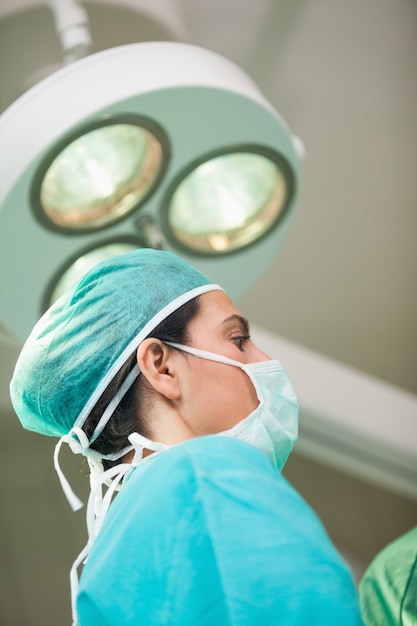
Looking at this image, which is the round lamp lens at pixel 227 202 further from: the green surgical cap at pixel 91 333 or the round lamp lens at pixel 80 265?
the green surgical cap at pixel 91 333

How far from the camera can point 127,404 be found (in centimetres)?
137

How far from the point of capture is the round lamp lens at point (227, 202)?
5.71ft

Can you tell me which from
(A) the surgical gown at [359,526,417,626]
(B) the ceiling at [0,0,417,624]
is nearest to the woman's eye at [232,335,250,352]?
(A) the surgical gown at [359,526,417,626]

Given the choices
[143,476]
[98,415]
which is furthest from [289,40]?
[143,476]

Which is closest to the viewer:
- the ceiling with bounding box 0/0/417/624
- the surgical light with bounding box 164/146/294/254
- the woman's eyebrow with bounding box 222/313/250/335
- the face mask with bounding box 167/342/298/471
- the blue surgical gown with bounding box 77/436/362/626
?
the blue surgical gown with bounding box 77/436/362/626

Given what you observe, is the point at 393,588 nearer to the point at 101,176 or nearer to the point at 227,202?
the point at 227,202

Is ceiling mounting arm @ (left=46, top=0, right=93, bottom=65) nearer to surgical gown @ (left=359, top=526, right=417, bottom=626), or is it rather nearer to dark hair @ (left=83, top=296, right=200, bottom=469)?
dark hair @ (left=83, top=296, right=200, bottom=469)

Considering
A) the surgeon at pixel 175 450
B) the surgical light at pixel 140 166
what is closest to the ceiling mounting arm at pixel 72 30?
the surgical light at pixel 140 166

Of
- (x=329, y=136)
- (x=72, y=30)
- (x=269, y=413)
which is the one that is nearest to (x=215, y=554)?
(x=269, y=413)

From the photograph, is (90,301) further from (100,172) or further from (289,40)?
(289,40)

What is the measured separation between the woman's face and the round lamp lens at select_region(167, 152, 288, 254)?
1.27ft

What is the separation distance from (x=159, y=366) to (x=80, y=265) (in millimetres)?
489

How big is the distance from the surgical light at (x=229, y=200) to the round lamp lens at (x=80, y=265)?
0.11m

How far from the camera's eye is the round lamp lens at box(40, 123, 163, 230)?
5.20 feet
